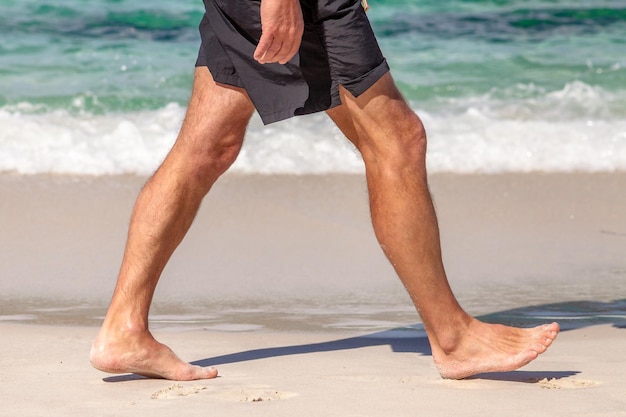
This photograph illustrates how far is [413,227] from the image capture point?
276cm

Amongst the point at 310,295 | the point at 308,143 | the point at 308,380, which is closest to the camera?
the point at 308,380

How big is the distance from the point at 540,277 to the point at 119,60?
752 centimetres

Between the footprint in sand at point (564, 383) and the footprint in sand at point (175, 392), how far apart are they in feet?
2.64

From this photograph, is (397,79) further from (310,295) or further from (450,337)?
(450,337)

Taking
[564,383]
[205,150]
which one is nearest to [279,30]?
[205,150]

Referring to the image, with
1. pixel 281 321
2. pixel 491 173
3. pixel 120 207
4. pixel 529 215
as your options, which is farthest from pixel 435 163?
pixel 281 321

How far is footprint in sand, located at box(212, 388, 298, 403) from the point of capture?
8.52 feet

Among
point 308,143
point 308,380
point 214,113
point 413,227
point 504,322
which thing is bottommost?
point 504,322

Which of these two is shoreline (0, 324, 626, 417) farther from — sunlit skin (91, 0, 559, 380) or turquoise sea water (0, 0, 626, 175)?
turquoise sea water (0, 0, 626, 175)

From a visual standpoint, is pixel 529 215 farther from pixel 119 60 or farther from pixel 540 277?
pixel 119 60

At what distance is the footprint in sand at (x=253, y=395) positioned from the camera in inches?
102

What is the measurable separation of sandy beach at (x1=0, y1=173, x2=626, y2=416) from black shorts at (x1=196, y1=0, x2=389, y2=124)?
675mm

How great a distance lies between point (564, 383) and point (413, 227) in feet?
1.68

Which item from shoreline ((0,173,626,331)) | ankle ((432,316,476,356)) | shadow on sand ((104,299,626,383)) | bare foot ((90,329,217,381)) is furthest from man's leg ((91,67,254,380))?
shoreline ((0,173,626,331))
